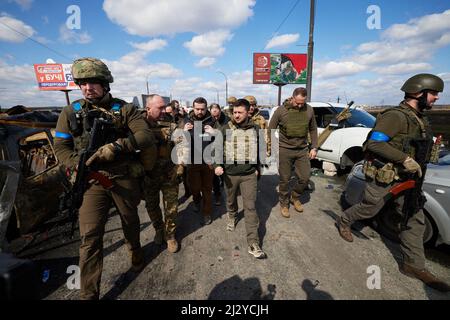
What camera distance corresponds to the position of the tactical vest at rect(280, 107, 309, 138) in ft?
11.3

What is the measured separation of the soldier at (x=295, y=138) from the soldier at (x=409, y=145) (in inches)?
46.5

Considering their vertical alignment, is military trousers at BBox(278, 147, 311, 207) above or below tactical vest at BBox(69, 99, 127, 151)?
below

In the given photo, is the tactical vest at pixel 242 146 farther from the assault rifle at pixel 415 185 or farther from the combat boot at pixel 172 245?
the assault rifle at pixel 415 185

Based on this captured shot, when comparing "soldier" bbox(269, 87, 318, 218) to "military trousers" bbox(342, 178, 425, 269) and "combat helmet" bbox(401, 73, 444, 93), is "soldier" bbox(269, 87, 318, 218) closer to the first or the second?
"military trousers" bbox(342, 178, 425, 269)

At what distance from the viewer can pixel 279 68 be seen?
22.0m

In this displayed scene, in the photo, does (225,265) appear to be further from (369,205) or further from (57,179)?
(57,179)

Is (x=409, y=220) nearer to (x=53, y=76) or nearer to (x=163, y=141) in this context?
(x=163, y=141)

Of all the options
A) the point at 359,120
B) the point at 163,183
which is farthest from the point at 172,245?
the point at 359,120

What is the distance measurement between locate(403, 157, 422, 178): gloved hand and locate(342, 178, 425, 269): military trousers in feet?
0.90

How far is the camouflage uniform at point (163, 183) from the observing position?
269cm

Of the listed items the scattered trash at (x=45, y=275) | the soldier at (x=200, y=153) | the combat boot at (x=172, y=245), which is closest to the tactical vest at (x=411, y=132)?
the soldier at (x=200, y=153)

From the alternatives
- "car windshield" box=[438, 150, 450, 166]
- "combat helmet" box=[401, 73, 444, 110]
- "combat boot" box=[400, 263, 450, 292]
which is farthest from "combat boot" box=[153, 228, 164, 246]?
"car windshield" box=[438, 150, 450, 166]

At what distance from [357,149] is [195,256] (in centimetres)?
453

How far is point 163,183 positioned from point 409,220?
279 centimetres
